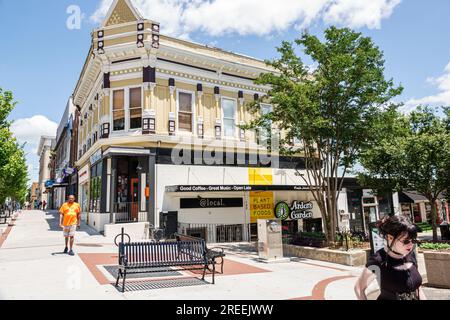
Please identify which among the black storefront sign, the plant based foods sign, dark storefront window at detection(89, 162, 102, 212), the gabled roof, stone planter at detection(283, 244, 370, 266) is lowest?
stone planter at detection(283, 244, 370, 266)

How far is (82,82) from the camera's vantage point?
77.3 feet

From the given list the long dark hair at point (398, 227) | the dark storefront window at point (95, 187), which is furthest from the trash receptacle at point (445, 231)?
the dark storefront window at point (95, 187)

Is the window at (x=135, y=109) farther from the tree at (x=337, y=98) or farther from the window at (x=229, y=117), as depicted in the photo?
the tree at (x=337, y=98)

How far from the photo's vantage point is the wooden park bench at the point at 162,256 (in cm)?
779

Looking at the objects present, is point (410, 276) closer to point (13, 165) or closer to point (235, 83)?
point (235, 83)

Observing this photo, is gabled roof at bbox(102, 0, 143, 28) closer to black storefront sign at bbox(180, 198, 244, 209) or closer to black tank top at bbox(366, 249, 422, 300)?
black storefront sign at bbox(180, 198, 244, 209)

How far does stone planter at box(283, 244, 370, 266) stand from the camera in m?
11.7

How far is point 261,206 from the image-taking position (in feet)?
69.5

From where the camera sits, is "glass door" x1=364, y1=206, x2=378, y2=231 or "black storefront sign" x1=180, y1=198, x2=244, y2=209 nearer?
"black storefront sign" x1=180, y1=198, x2=244, y2=209

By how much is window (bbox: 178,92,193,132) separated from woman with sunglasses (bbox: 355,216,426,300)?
54.6 feet

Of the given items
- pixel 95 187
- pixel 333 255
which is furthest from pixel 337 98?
pixel 95 187

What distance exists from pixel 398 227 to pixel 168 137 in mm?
15855

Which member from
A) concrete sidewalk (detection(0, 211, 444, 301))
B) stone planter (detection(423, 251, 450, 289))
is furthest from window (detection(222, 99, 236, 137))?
stone planter (detection(423, 251, 450, 289))

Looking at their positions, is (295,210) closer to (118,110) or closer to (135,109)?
(135,109)
